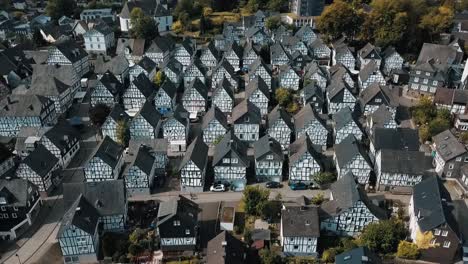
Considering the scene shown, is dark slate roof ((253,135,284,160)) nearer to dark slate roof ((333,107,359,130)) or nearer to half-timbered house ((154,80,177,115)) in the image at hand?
dark slate roof ((333,107,359,130))

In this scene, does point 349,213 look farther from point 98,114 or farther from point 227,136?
point 98,114

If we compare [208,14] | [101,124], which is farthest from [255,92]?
[208,14]

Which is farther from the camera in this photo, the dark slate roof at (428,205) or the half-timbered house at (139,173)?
the half-timbered house at (139,173)

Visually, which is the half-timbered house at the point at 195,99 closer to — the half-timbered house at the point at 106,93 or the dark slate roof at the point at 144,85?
the dark slate roof at the point at 144,85

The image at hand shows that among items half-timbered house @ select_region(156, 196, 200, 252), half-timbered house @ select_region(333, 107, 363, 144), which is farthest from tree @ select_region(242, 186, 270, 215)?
half-timbered house @ select_region(333, 107, 363, 144)

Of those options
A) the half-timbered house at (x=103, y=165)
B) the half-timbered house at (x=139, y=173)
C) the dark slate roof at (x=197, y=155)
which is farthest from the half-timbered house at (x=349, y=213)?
the half-timbered house at (x=103, y=165)

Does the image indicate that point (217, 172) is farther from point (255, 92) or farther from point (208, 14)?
point (208, 14)
